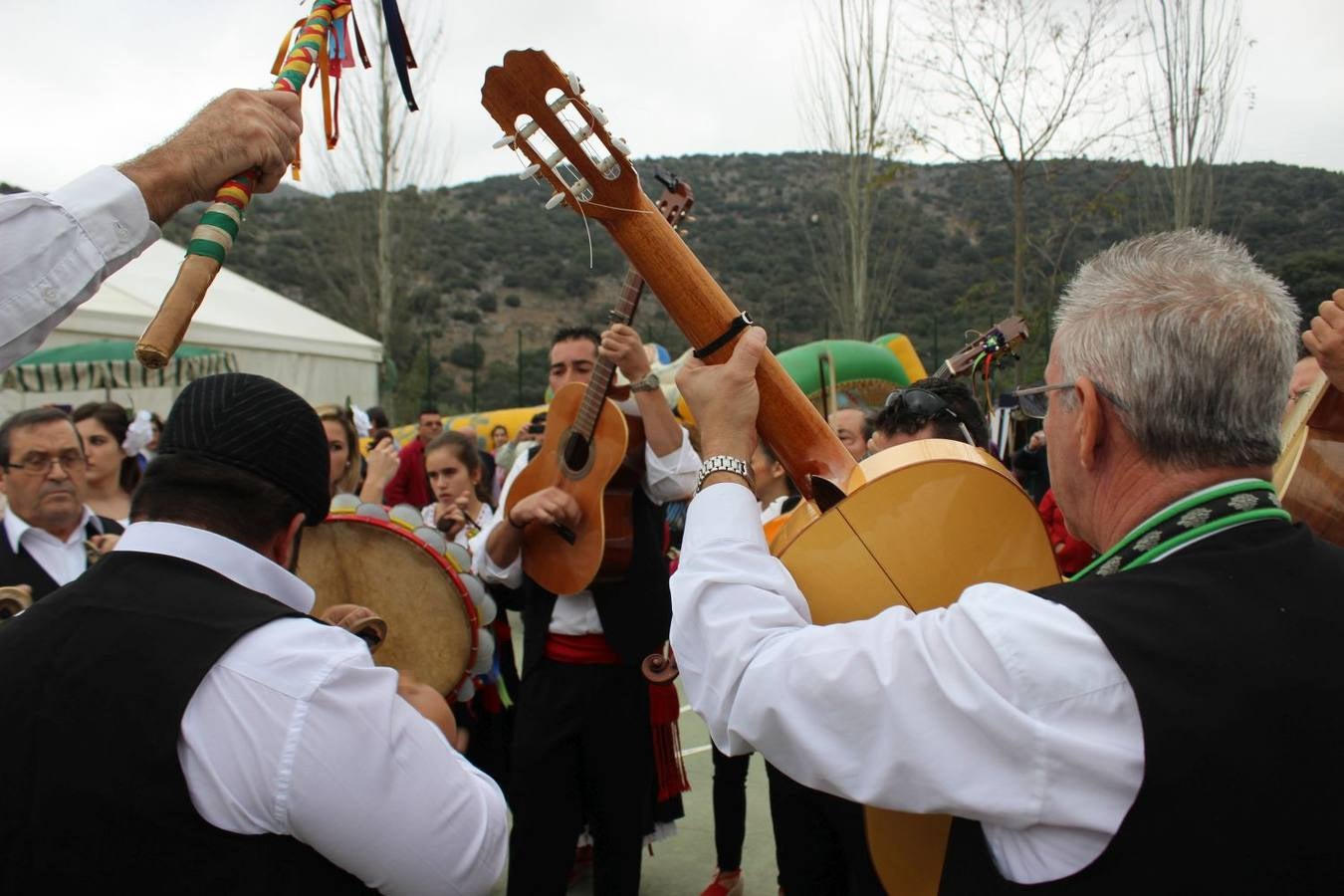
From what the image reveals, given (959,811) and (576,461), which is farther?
(576,461)

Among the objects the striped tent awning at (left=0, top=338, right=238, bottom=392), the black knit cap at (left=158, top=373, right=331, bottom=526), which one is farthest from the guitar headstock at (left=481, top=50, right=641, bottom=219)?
the striped tent awning at (left=0, top=338, right=238, bottom=392)

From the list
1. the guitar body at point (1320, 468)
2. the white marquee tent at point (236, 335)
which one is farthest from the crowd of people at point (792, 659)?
the white marquee tent at point (236, 335)

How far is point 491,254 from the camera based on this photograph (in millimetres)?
38406

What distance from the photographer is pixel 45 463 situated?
322 cm

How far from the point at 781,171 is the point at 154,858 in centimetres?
4840

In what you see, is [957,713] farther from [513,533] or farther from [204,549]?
[513,533]

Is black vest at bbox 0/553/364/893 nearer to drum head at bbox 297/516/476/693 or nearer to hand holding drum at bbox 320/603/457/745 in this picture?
hand holding drum at bbox 320/603/457/745

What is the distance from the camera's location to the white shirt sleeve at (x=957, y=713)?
109 centimetres

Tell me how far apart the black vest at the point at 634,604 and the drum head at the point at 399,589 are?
37 centimetres

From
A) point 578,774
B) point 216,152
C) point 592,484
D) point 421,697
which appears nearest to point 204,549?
point 421,697

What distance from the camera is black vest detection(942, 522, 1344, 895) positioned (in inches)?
42.0

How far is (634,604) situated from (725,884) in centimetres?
134

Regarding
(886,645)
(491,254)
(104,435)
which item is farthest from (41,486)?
(491,254)

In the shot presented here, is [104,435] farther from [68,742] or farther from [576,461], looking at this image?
[68,742]
